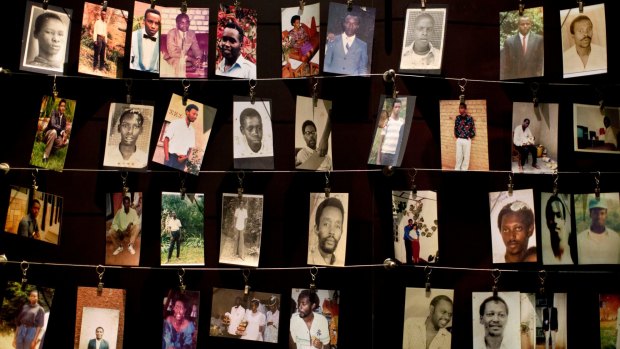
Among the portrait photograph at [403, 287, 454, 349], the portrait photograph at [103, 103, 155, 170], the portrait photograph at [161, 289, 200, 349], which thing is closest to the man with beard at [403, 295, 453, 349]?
the portrait photograph at [403, 287, 454, 349]

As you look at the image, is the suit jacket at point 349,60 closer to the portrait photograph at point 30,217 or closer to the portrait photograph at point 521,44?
the portrait photograph at point 521,44

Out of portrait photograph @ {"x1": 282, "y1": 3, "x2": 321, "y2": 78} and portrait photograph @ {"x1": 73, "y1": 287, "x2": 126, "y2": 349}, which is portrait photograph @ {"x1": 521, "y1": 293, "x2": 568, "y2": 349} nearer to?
portrait photograph @ {"x1": 282, "y1": 3, "x2": 321, "y2": 78}

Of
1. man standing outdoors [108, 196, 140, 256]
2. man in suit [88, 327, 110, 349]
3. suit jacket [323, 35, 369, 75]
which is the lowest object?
man in suit [88, 327, 110, 349]

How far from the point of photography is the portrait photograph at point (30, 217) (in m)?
2.00

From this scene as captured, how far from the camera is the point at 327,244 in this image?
199cm

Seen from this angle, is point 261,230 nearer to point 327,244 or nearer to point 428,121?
point 327,244

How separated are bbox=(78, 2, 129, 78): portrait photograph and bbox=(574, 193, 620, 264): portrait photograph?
1.33 m

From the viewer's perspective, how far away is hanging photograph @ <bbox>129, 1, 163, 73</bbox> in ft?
6.67

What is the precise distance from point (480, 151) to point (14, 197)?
1283mm

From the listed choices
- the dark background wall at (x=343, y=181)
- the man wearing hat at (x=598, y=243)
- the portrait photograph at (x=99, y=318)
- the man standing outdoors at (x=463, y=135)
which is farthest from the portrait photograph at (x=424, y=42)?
the portrait photograph at (x=99, y=318)

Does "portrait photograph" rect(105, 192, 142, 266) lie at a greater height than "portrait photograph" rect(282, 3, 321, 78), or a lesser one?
lesser

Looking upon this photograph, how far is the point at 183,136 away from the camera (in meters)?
2.02

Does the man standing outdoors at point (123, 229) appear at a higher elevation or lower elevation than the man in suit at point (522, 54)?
lower

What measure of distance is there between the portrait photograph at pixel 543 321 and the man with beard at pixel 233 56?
3.20 ft
